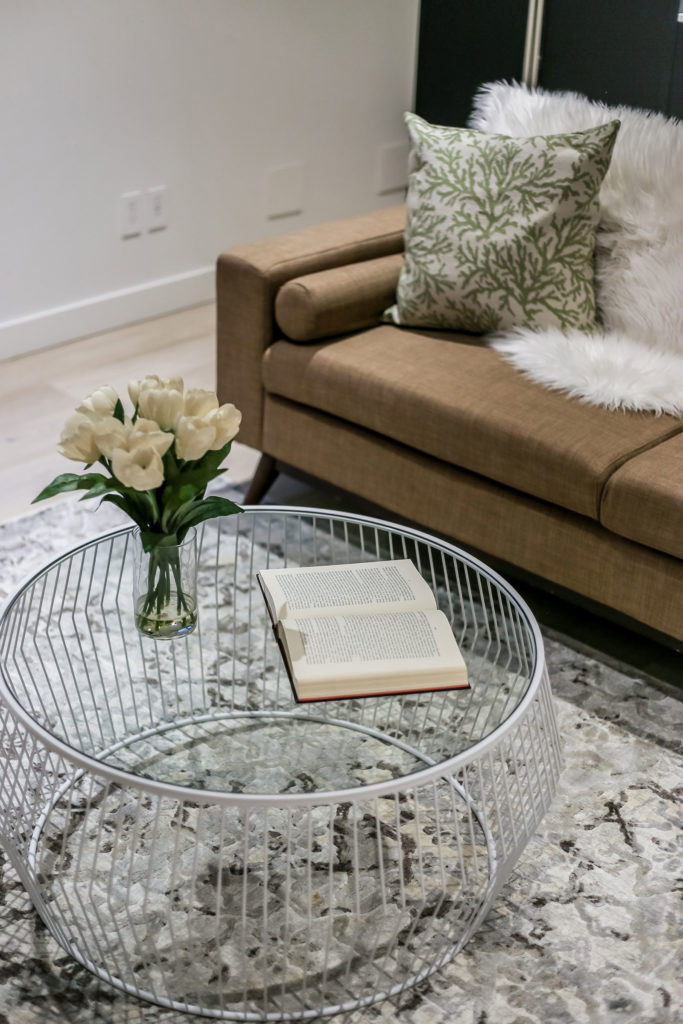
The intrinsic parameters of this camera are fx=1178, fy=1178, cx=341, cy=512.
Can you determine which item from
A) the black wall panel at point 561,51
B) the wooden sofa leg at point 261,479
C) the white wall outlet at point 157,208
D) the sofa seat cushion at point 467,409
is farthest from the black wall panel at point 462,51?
the wooden sofa leg at point 261,479

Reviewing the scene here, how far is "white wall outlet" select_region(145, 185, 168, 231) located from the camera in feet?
12.2

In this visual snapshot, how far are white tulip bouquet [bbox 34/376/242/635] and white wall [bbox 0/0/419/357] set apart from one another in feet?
6.85

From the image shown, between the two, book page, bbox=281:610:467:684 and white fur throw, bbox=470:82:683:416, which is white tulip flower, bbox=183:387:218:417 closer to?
book page, bbox=281:610:467:684

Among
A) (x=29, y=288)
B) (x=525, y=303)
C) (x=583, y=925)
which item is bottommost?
(x=583, y=925)

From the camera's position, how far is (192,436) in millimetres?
1495

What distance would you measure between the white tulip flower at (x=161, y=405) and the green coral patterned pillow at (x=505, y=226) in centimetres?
110

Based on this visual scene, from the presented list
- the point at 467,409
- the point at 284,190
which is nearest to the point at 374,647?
the point at 467,409

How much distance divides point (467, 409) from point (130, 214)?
1859 mm

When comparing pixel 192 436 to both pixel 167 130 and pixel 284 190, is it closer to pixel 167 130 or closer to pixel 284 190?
pixel 167 130

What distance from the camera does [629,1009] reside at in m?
1.52

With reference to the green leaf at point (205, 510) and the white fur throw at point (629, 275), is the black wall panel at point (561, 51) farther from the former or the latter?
the green leaf at point (205, 510)

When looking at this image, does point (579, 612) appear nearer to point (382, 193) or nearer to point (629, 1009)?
point (629, 1009)

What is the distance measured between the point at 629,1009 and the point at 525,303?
4.66ft

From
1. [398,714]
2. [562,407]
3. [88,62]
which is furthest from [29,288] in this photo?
[398,714]
